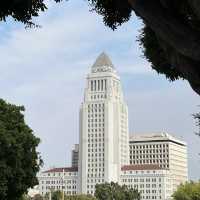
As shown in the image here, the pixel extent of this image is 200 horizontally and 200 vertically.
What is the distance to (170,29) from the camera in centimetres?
830

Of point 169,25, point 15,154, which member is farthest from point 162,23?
point 15,154

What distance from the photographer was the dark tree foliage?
26.9 ft

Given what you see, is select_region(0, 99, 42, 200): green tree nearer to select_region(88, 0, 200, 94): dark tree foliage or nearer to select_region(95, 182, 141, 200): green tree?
select_region(88, 0, 200, 94): dark tree foliage

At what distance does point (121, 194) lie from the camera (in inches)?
5842

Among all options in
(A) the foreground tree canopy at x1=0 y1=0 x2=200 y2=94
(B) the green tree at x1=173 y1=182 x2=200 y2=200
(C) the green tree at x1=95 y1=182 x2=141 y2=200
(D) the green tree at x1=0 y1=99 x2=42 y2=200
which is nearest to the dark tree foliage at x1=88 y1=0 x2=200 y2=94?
(A) the foreground tree canopy at x1=0 y1=0 x2=200 y2=94

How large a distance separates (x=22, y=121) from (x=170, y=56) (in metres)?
46.5

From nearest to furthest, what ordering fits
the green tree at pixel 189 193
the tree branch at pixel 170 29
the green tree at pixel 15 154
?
1. the tree branch at pixel 170 29
2. the green tree at pixel 15 154
3. the green tree at pixel 189 193

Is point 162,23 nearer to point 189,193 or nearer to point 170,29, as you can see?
point 170,29

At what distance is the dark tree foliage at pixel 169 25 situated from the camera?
8.21 metres

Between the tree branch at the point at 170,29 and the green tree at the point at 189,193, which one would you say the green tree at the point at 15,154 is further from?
the green tree at the point at 189,193

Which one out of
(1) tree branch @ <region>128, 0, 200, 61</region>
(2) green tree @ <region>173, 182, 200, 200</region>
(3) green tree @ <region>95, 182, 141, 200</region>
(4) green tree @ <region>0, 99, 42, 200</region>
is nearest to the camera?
(1) tree branch @ <region>128, 0, 200, 61</region>

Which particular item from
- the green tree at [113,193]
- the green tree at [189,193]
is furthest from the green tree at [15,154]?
the green tree at [113,193]

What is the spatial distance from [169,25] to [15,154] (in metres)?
42.9

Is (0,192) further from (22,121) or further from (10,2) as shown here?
(10,2)
